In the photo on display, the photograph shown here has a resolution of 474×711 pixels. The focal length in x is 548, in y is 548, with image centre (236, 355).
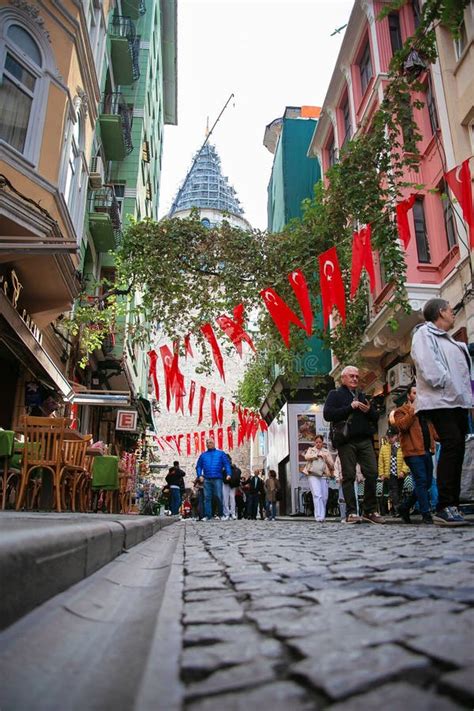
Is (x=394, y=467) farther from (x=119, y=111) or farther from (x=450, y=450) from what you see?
(x=119, y=111)

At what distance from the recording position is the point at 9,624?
106 centimetres

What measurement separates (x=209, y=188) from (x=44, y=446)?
69940 mm

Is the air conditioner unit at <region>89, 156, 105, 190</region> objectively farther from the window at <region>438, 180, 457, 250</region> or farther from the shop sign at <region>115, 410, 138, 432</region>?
the window at <region>438, 180, 457, 250</region>

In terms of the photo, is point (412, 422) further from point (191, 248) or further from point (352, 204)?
point (191, 248)

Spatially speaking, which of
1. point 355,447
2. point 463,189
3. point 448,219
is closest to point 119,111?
point 448,219

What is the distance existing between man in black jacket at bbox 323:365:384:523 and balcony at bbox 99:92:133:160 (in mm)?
14220

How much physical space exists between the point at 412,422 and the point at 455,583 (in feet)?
16.4

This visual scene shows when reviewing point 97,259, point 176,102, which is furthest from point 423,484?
point 176,102

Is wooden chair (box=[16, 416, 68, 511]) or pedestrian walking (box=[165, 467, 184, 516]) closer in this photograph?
wooden chair (box=[16, 416, 68, 511])

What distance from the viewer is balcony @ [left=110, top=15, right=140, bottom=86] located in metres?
18.5

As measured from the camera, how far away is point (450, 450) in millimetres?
4598

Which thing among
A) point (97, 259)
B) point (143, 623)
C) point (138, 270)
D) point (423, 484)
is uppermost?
point (97, 259)

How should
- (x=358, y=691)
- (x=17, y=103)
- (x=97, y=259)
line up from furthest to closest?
(x=97, y=259), (x=17, y=103), (x=358, y=691)

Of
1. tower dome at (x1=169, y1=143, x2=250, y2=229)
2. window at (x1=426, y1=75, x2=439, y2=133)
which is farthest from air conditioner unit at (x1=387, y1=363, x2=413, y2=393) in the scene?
tower dome at (x1=169, y1=143, x2=250, y2=229)
